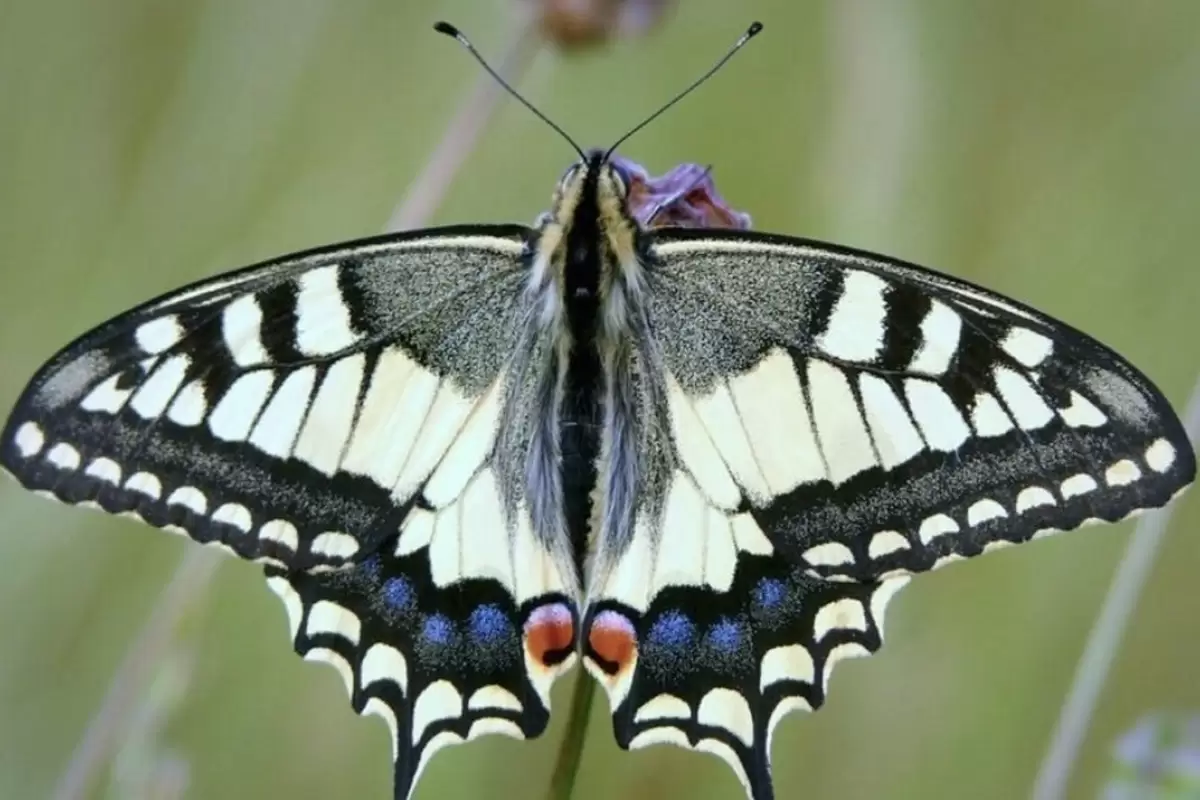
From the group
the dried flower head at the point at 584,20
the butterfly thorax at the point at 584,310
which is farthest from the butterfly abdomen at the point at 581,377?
the dried flower head at the point at 584,20

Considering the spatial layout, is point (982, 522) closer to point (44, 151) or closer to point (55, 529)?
point (55, 529)

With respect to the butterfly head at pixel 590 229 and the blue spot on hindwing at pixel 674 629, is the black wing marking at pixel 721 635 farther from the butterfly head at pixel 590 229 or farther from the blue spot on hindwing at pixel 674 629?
the butterfly head at pixel 590 229

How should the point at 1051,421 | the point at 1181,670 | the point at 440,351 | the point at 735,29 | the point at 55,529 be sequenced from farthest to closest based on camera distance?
the point at 735,29
the point at 1181,670
the point at 55,529
the point at 440,351
the point at 1051,421

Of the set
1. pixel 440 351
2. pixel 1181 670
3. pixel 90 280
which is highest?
pixel 90 280

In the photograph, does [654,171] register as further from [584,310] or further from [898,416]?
[898,416]

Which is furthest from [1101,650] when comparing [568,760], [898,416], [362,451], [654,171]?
[654,171]

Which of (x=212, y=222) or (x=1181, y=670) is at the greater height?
(x=212, y=222)

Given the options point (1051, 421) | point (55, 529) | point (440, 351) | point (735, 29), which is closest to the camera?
point (1051, 421)

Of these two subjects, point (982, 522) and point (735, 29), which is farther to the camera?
point (735, 29)

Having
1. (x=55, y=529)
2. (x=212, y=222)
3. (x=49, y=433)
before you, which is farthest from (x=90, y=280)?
(x=49, y=433)

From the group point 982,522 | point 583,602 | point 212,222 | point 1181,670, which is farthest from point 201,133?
point 1181,670
